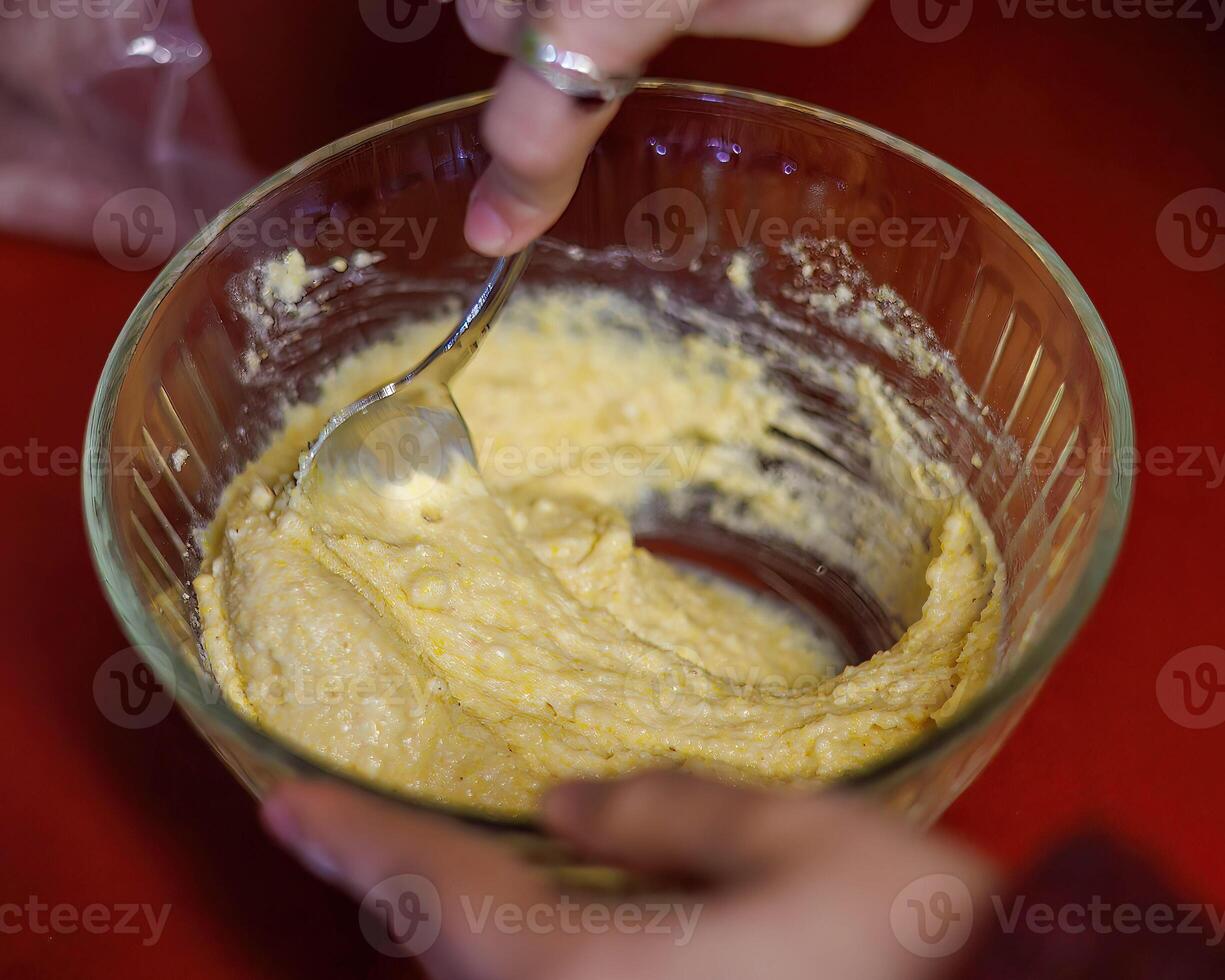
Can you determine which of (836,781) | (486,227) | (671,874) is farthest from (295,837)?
(486,227)

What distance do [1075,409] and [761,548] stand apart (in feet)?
1.24

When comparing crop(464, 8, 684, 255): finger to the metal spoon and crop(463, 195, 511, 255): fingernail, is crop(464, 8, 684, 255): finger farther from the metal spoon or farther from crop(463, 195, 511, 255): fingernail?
the metal spoon

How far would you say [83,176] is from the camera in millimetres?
1178

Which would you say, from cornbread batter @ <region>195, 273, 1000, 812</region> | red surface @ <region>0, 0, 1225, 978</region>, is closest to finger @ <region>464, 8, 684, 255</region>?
cornbread batter @ <region>195, 273, 1000, 812</region>

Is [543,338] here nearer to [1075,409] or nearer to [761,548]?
[761,548]

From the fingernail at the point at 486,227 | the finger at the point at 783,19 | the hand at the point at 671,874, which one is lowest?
the hand at the point at 671,874

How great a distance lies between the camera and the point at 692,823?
536mm

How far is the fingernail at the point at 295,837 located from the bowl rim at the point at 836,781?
0.8 inches

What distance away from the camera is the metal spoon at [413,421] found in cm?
84

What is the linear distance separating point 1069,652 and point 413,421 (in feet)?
1.91

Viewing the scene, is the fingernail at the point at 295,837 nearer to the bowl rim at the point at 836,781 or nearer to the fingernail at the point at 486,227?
the bowl rim at the point at 836,781

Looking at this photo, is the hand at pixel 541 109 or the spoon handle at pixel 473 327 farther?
the spoon handle at pixel 473 327

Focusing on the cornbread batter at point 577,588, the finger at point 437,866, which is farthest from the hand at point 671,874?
the cornbread batter at point 577,588

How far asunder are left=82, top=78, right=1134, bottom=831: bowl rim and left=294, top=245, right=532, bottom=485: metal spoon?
0.16 m
